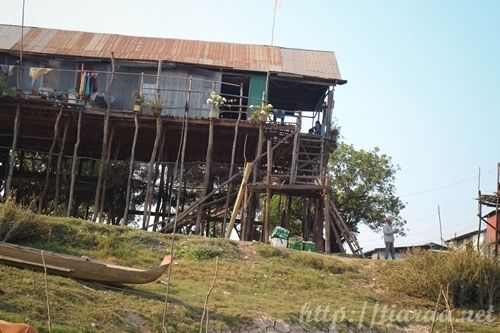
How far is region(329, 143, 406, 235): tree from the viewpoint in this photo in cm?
3022

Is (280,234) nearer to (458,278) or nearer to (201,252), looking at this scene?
(201,252)

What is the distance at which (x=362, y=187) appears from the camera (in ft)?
100

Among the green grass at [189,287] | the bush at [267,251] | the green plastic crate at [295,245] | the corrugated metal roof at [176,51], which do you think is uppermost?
the corrugated metal roof at [176,51]

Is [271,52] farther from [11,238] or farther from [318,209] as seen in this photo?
[11,238]

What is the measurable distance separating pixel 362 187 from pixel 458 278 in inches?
603

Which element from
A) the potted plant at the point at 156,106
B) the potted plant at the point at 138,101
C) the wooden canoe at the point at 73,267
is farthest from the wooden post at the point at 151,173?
the wooden canoe at the point at 73,267

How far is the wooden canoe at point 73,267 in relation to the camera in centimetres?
1172

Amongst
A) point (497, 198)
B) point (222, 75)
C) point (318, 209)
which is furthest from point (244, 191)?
point (497, 198)

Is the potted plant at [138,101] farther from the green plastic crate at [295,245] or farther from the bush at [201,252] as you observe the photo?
the bush at [201,252]

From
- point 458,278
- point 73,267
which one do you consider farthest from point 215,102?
point 73,267

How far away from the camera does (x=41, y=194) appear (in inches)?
991

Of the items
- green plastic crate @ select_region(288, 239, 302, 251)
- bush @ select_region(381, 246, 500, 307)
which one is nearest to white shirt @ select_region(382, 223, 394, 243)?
green plastic crate @ select_region(288, 239, 302, 251)

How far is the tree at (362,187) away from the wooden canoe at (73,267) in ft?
61.7

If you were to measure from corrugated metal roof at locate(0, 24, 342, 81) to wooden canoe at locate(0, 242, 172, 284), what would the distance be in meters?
12.7
